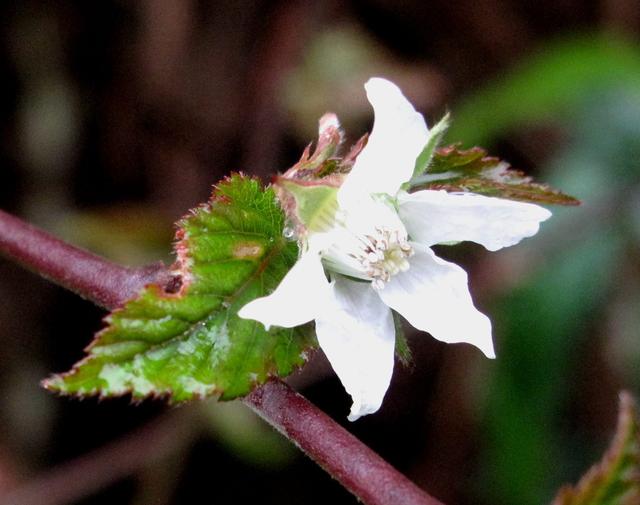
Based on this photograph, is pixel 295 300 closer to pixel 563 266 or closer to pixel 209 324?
pixel 209 324

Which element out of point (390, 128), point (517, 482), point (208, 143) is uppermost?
point (208, 143)

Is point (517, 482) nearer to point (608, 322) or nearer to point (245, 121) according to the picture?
point (608, 322)

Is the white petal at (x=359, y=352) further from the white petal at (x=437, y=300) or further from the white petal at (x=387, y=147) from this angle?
the white petal at (x=387, y=147)

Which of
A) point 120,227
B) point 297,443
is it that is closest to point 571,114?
point 120,227

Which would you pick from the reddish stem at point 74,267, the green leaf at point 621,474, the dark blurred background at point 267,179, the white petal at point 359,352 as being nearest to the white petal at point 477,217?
the white petal at point 359,352

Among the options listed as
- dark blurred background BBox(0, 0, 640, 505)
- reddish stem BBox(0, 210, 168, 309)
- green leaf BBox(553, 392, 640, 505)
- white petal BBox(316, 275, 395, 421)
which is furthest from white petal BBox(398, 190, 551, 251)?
dark blurred background BBox(0, 0, 640, 505)

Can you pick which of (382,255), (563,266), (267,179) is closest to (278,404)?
(382,255)

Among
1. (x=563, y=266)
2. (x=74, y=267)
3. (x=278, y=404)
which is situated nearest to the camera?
(x=278, y=404)
